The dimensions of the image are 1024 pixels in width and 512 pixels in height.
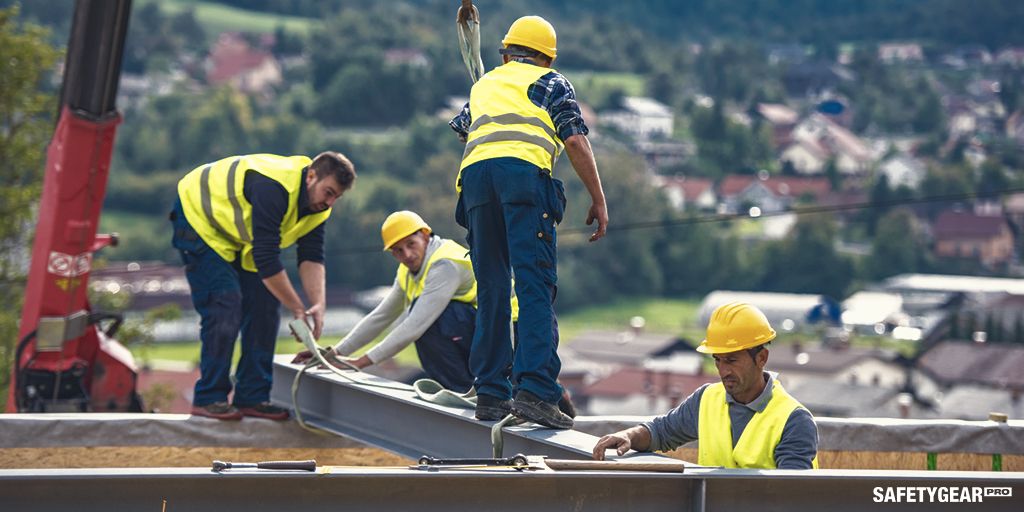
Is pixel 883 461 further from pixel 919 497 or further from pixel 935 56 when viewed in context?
pixel 935 56

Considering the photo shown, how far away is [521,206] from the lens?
6.66 m

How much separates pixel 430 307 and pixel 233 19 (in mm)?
182487

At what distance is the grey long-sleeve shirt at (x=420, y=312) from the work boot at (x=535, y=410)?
143 cm

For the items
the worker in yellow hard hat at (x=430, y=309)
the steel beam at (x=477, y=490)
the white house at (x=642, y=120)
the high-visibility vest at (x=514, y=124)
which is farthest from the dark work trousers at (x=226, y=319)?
the white house at (x=642, y=120)

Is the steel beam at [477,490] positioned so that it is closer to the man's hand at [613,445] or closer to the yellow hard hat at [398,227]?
the man's hand at [613,445]

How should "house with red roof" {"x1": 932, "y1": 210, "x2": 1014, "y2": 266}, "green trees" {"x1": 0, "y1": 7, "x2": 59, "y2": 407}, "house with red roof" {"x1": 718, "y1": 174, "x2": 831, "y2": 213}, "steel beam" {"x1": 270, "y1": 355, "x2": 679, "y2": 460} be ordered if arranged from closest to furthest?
"steel beam" {"x1": 270, "y1": 355, "x2": 679, "y2": 460}, "green trees" {"x1": 0, "y1": 7, "x2": 59, "y2": 407}, "house with red roof" {"x1": 932, "y1": 210, "x2": 1014, "y2": 266}, "house with red roof" {"x1": 718, "y1": 174, "x2": 831, "y2": 213}

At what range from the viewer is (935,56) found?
192250mm

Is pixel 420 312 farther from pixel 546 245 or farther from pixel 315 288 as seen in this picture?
pixel 546 245

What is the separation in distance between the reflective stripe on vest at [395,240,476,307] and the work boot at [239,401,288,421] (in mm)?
960

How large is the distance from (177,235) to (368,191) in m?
125

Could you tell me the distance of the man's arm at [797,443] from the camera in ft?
18.5

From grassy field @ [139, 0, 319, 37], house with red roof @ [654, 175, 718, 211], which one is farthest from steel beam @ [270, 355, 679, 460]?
grassy field @ [139, 0, 319, 37]

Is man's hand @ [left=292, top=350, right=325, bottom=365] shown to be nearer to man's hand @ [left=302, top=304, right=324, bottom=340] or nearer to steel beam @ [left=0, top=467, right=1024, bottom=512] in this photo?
man's hand @ [left=302, top=304, right=324, bottom=340]

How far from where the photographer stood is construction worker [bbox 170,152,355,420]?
801 centimetres
